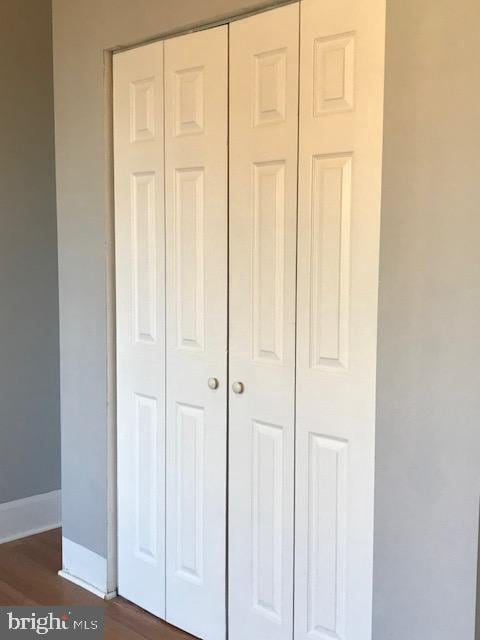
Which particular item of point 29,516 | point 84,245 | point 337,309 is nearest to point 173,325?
point 84,245

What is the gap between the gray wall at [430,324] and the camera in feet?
5.42

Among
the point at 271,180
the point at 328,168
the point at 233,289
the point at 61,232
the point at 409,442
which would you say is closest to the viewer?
the point at 409,442

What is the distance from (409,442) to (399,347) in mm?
243

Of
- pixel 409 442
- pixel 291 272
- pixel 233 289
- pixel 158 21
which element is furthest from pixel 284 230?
pixel 158 21

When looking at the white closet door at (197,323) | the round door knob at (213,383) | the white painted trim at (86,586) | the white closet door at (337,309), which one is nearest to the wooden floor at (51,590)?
the white painted trim at (86,586)

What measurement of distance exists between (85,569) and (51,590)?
0.49 ft

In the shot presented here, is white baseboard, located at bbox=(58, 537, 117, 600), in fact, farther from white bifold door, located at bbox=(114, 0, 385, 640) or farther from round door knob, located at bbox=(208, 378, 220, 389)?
round door knob, located at bbox=(208, 378, 220, 389)

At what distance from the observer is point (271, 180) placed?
6.90 ft

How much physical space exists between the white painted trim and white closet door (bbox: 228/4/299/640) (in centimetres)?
66

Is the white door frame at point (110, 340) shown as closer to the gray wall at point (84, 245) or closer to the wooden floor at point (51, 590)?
the gray wall at point (84, 245)

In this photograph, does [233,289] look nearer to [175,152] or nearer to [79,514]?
[175,152]

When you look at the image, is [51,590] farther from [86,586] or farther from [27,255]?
[27,255]

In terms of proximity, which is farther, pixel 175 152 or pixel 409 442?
pixel 175 152

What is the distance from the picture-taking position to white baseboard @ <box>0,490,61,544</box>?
335 cm
